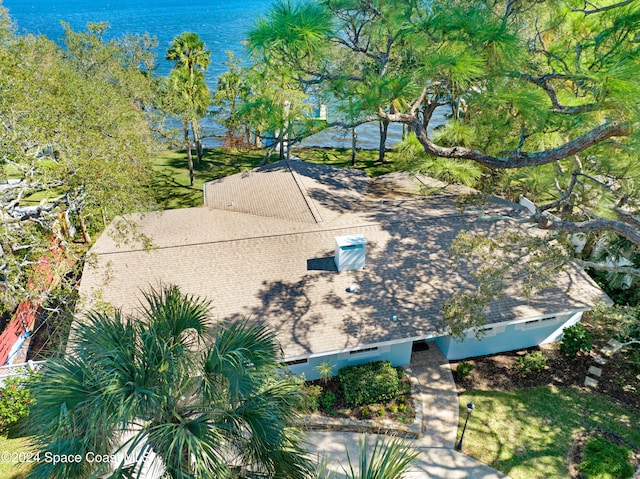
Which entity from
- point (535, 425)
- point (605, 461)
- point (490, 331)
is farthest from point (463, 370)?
point (605, 461)

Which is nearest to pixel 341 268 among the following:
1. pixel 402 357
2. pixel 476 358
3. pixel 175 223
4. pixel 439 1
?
pixel 402 357

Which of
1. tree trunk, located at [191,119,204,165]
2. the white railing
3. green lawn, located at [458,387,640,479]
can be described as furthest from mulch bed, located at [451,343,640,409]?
tree trunk, located at [191,119,204,165]

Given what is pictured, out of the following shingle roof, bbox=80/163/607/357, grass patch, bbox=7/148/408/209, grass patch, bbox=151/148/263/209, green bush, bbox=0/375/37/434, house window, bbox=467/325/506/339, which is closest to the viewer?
green bush, bbox=0/375/37/434

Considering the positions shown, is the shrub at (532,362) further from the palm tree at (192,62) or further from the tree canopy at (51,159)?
the palm tree at (192,62)

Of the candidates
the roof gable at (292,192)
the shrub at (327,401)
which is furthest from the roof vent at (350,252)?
the shrub at (327,401)

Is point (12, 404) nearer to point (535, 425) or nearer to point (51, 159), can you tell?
point (51, 159)

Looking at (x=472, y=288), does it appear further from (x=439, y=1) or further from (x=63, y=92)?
(x=63, y=92)

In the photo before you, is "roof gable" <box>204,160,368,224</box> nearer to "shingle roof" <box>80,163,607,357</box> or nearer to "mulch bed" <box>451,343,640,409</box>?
"shingle roof" <box>80,163,607,357</box>

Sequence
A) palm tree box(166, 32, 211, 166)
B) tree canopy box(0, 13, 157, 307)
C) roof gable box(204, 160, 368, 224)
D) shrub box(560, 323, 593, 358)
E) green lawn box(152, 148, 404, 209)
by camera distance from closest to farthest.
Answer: tree canopy box(0, 13, 157, 307)
shrub box(560, 323, 593, 358)
roof gable box(204, 160, 368, 224)
palm tree box(166, 32, 211, 166)
green lawn box(152, 148, 404, 209)
